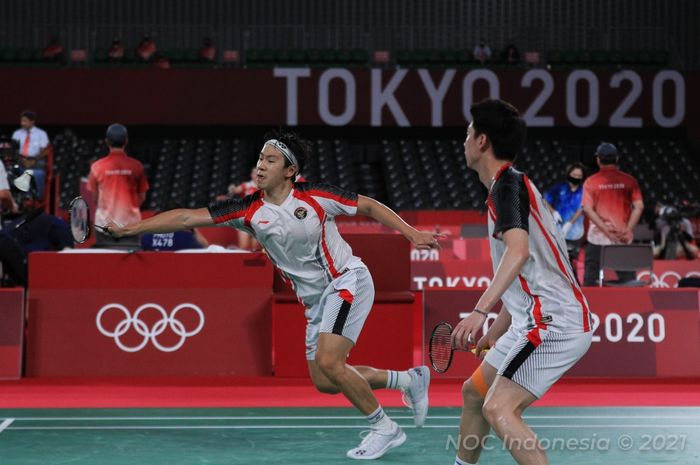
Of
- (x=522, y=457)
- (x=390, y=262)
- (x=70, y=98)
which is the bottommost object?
(x=522, y=457)

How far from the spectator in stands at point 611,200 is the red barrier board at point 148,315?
3.06 metres

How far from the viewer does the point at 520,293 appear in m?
3.32

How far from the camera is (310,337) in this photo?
5.06 m

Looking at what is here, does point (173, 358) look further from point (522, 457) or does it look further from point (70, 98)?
point (70, 98)

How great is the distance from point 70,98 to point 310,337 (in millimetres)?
16187

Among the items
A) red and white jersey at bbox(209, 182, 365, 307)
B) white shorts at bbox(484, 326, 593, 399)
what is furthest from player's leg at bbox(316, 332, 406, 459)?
white shorts at bbox(484, 326, 593, 399)

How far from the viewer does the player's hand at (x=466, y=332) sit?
2965mm

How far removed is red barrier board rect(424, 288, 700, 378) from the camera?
7555 mm

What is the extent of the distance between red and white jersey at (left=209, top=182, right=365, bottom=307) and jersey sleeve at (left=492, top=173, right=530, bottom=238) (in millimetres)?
1694

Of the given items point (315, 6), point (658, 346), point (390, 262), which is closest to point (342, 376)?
point (390, 262)

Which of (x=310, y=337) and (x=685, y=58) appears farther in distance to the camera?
(x=685, y=58)

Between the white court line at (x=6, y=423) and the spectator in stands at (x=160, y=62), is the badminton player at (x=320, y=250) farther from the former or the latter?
the spectator in stands at (x=160, y=62)

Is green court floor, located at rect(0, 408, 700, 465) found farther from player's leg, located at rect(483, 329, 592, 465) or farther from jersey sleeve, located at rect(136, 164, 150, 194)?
jersey sleeve, located at rect(136, 164, 150, 194)

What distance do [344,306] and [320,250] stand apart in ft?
0.97
